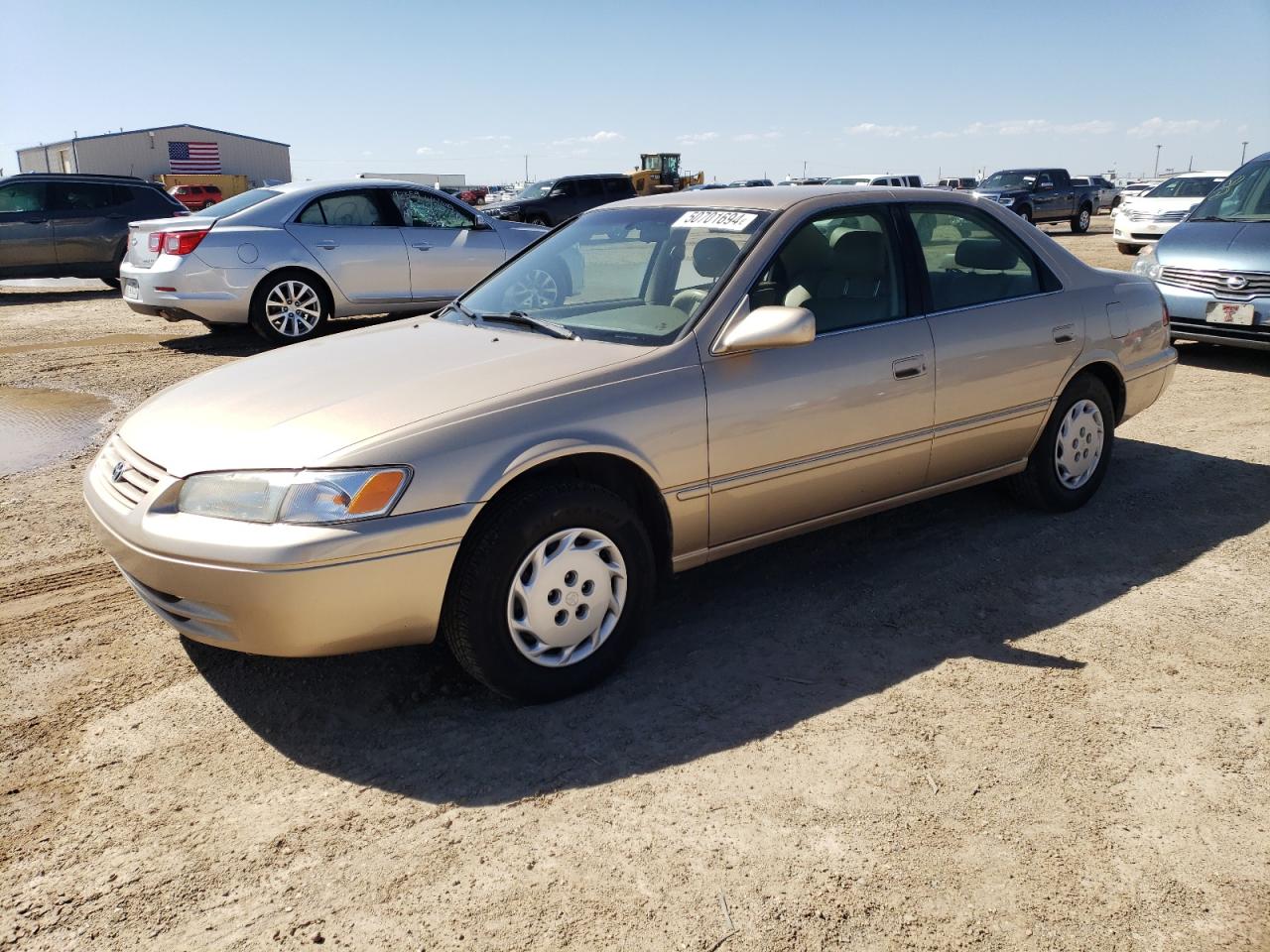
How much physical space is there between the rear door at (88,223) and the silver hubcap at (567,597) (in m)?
14.2

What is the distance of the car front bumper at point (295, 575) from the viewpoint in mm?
2877

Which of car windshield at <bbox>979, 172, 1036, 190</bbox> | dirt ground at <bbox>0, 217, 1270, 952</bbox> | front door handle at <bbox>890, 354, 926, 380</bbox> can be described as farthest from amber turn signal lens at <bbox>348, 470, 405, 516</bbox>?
car windshield at <bbox>979, 172, 1036, 190</bbox>

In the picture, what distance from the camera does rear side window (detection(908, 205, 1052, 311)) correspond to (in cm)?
444

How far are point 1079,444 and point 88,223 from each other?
1433 centimetres

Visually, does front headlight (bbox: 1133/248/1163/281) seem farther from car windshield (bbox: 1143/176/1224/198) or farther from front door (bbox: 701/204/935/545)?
car windshield (bbox: 1143/176/1224/198)

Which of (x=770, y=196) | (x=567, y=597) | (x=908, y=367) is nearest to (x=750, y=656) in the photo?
(x=567, y=597)

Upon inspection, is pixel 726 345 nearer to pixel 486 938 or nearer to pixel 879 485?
pixel 879 485

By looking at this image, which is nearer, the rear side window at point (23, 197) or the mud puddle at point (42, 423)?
the mud puddle at point (42, 423)

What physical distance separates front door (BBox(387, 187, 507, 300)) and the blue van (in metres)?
6.04

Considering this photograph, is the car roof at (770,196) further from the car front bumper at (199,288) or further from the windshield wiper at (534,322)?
the car front bumper at (199,288)

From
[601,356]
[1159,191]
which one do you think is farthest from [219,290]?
[1159,191]

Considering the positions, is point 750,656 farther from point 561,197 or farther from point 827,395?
point 561,197

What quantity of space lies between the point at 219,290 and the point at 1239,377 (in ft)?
28.1

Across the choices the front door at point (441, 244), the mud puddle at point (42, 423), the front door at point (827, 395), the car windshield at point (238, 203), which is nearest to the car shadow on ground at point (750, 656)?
the front door at point (827, 395)
